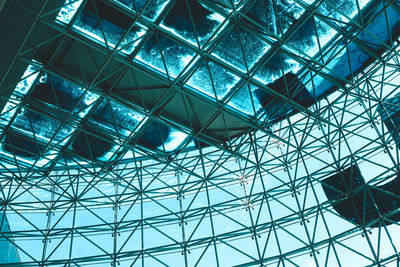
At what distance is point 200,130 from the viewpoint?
2309cm

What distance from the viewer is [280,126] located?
26141 mm

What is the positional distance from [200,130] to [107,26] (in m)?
6.97

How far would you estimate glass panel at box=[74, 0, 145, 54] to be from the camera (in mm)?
18391

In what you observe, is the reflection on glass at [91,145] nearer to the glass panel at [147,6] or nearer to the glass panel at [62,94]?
the glass panel at [62,94]

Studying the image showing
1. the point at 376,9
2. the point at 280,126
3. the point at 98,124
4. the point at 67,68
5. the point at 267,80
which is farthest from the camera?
the point at 280,126

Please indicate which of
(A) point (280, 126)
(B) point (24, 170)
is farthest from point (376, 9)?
(B) point (24, 170)

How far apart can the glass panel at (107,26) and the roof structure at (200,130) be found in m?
0.08

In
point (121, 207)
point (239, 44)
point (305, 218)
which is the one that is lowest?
point (305, 218)

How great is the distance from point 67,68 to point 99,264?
432 inches

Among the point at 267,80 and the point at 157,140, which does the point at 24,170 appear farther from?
the point at 267,80

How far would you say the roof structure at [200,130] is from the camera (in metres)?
19.2

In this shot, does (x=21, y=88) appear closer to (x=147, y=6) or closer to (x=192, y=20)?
(x=147, y=6)

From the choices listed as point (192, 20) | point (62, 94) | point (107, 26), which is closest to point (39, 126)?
point (62, 94)

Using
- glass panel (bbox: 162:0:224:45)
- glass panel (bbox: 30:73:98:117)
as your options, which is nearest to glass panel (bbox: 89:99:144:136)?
glass panel (bbox: 30:73:98:117)
